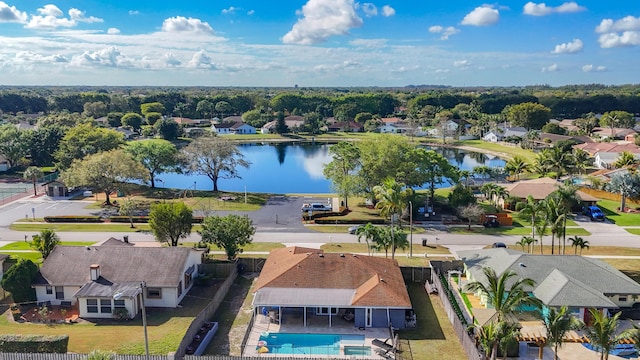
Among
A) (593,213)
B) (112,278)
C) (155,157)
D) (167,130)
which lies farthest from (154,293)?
(167,130)

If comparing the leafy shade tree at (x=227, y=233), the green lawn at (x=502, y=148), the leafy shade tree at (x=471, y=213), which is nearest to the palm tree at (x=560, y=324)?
the leafy shade tree at (x=227, y=233)

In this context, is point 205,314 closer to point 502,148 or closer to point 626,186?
point 626,186

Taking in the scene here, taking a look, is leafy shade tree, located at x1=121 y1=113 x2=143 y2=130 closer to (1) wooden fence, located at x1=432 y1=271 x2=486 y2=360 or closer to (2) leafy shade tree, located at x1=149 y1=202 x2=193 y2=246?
(2) leafy shade tree, located at x1=149 y1=202 x2=193 y2=246

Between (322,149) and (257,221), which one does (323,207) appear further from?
(322,149)

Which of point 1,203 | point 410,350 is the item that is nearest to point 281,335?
point 410,350

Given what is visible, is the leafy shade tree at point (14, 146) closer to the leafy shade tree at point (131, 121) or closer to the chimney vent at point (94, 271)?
the leafy shade tree at point (131, 121)

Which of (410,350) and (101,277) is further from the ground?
(101,277)

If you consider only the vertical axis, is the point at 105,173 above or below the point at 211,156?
below

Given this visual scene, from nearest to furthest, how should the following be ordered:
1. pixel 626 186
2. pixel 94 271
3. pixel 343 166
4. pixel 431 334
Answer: pixel 431 334 → pixel 94 271 → pixel 626 186 → pixel 343 166

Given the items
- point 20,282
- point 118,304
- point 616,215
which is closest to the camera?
point 118,304
